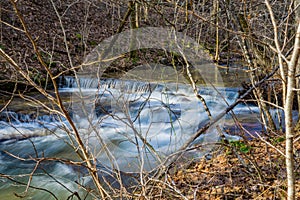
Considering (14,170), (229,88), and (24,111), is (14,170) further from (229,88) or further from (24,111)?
(229,88)

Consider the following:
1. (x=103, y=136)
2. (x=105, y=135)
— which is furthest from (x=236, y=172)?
(x=105, y=135)

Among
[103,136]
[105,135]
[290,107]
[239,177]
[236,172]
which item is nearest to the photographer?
[290,107]

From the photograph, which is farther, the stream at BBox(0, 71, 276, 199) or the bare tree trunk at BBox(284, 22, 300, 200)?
the stream at BBox(0, 71, 276, 199)

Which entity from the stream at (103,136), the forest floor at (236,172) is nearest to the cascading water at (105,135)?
the stream at (103,136)

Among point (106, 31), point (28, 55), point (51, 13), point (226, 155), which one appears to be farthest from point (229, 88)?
point (51, 13)

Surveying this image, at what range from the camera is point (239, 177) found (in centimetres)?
364

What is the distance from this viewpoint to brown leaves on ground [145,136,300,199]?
313 centimetres

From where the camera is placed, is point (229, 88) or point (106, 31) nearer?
point (229, 88)

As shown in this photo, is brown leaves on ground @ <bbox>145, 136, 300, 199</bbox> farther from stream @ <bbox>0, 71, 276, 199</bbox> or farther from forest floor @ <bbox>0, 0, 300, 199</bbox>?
stream @ <bbox>0, 71, 276, 199</bbox>

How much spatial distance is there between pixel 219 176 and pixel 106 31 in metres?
12.8

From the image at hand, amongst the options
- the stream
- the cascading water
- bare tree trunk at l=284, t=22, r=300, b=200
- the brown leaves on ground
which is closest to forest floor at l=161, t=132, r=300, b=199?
the brown leaves on ground

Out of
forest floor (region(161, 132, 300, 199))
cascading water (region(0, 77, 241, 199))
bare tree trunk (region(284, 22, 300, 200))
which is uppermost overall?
bare tree trunk (region(284, 22, 300, 200))

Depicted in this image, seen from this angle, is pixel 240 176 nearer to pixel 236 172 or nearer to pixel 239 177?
pixel 239 177

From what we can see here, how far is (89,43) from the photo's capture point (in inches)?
543
